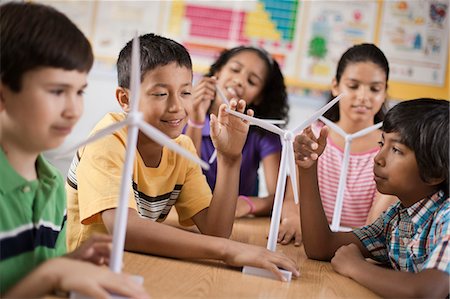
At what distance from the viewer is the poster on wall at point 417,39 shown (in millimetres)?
4328

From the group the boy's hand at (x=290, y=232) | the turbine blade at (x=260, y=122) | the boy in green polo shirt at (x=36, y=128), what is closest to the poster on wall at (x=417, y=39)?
the boy's hand at (x=290, y=232)

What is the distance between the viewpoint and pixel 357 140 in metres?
2.71

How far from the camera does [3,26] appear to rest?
1.13m

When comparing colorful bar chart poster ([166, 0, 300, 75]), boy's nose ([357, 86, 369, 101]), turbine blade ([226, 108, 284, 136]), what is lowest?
turbine blade ([226, 108, 284, 136])

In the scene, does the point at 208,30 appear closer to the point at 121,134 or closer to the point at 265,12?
the point at 265,12

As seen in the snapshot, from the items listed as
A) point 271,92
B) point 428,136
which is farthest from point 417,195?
point 271,92

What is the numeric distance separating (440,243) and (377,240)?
0.41m

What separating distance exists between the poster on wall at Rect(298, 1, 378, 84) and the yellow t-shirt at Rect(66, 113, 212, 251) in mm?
2513

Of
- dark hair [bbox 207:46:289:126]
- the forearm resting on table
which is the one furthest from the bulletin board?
the forearm resting on table

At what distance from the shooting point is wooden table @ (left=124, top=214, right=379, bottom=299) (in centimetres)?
122

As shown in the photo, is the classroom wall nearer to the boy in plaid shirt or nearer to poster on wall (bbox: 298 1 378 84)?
poster on wall (bbox: 298 1 378 84)

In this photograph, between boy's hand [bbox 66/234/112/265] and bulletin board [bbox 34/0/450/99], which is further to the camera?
bulletin board [bbox 34/0/450/99]

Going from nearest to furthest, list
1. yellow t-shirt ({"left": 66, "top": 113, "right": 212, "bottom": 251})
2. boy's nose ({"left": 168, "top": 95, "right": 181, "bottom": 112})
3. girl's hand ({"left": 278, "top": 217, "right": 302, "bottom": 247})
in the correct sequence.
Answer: yellow t-shirt ({"left": 66, "top": 113, "right": 212, "bottom": 251}) < boy's nose ({"left": 168, "top": 95, "right": 181, "bottom": 112}) < girl's hand ({"left": 278, "top": 217, "right": 302, "bottom": 247})

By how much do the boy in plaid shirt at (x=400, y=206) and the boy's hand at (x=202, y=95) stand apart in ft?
2.81
